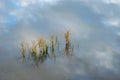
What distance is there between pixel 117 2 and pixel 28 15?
2.39 metres

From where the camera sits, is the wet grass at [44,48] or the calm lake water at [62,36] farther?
the wet grass at [44,48]

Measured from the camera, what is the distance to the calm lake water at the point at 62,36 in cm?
625

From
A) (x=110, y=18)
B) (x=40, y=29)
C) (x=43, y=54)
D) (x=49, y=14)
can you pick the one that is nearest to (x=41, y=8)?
(x=49, y=14)

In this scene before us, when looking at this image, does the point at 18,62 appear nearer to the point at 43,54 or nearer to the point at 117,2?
the point at 43,54

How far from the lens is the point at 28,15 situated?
845 cm

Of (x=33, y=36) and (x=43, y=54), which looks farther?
(x=33, y=36)

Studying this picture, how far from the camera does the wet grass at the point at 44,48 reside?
22.0 ft

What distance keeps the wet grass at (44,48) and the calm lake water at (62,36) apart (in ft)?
0.27

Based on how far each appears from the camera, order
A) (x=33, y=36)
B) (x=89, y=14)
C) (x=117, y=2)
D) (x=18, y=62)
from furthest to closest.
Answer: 1. (x=117, y=2)
2. (x=89, y=14)
3. (x=33, y=36)
4. (x=18, y=62)

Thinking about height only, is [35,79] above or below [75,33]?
below

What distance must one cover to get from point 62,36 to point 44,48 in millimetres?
798

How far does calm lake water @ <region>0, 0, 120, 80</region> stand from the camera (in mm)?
6246

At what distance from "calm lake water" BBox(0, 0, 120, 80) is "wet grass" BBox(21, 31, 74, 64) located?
0.08m

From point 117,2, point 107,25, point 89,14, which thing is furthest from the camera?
point 117,2
